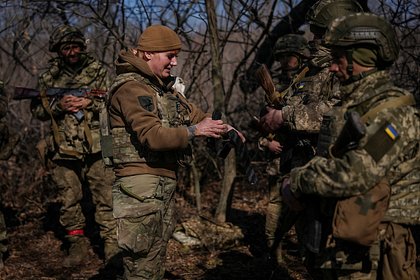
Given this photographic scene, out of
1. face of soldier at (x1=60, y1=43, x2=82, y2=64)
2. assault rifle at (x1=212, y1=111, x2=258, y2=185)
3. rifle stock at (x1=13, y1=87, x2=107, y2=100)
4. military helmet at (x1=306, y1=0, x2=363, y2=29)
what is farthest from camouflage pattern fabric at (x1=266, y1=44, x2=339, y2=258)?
face of soldier at (x1=60, y1=43, x2=82, y2=64)

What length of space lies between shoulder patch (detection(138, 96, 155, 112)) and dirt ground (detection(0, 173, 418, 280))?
222 cm

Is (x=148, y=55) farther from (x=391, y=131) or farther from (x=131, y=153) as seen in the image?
(x=391, y=131)

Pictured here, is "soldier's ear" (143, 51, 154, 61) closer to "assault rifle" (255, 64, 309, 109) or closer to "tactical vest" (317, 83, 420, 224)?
"assault rifle" (255, 64, 309, 109)

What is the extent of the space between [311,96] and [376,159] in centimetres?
159

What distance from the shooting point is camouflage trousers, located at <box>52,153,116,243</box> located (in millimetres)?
5969

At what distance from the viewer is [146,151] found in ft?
13.1

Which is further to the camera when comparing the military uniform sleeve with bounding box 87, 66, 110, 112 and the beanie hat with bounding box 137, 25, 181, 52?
the military uniform sleeve with bounding box 87, 66, 110, 112

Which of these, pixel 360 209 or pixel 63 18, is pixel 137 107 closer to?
pixel 360 209

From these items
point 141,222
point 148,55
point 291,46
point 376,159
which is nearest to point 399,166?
point 376,159

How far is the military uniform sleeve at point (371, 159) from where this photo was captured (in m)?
2.79

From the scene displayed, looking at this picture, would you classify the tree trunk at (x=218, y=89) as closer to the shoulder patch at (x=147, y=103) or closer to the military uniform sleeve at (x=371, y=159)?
the shoulder patch at (x=147, y=103)

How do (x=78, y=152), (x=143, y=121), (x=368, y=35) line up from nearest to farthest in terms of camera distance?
(x=368, y=35)
(x=143, y=121)
(x=78, y=152)

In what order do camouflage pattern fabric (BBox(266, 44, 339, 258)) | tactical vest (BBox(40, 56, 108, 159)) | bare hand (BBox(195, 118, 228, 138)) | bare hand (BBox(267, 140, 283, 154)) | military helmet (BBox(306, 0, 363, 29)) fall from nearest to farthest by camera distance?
bare hand (BBox(195, 118, 228, 138)), camouflage pattern fabric (BBox(266, 44, 339, 258)), military helmet (BBox(306, 0, 363, 29)), bare hand (BBox(267, 140, 283, 154)), tactical vest (BBox(40, 56, 108, 159))

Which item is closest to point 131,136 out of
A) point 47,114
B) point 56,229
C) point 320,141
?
point 320,141
